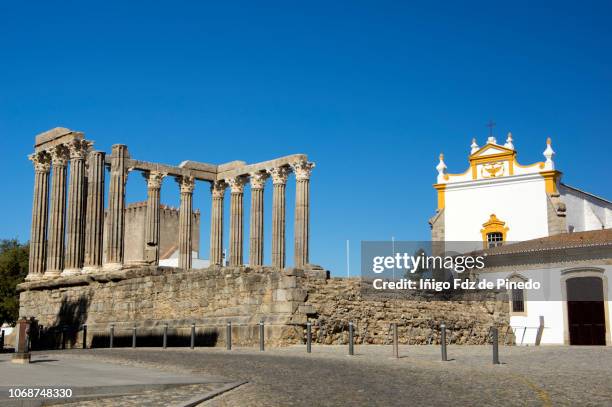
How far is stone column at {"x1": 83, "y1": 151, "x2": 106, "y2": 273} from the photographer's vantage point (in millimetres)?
34750

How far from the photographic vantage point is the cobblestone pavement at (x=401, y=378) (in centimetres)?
955

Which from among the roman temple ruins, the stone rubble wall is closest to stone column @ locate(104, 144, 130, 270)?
the roman temple ruins

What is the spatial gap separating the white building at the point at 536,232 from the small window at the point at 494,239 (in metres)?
0.06

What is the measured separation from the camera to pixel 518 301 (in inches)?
1364

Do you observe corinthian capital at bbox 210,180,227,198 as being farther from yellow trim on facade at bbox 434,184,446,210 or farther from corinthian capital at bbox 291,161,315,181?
yellow trim on facade at bbox 434,184,446,210

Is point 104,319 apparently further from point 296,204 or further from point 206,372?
point 206,372

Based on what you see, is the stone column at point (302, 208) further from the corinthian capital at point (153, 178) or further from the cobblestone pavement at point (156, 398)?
the cobblestone pavement at point (156, 398)

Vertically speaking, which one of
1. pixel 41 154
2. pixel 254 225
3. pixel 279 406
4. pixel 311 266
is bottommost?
pixel 279 406

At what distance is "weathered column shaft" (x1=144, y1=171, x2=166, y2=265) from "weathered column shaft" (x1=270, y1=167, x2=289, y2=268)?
5.80m

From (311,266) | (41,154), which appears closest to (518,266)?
(311,266)

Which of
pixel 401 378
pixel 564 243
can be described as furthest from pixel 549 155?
pixel 401 378

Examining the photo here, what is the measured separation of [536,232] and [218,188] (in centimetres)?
1737

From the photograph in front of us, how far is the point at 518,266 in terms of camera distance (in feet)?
114

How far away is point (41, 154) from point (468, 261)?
2171 centimetres
